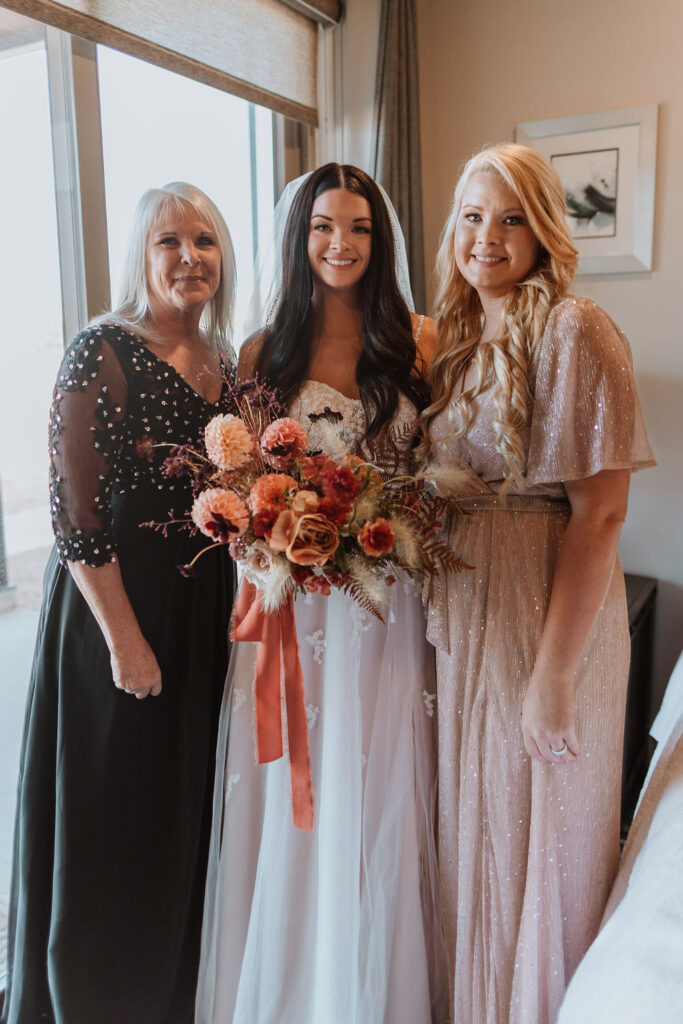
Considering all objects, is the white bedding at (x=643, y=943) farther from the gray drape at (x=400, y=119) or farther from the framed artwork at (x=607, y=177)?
the gray drape at (x=400, y=119)

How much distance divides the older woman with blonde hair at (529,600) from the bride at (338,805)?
4.3 inches

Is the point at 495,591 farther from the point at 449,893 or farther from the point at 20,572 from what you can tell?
the point at 20,572

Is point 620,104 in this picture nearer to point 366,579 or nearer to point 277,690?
point 366,579

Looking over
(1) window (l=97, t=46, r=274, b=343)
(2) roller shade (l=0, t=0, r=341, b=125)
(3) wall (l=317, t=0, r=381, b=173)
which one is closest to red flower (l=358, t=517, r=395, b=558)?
(1) window (l=97, t=46, r=274, b=343)

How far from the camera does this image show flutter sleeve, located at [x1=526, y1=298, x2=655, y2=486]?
140 centimetres

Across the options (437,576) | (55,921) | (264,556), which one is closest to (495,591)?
(437,576)

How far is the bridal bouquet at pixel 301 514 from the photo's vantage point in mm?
1326

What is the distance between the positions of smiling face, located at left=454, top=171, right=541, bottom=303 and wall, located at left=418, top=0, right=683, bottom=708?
52.7 inches

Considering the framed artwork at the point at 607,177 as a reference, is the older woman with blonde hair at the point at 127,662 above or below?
below

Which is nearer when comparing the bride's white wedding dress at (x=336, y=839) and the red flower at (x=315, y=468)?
the red flower at (x=315, y=468)

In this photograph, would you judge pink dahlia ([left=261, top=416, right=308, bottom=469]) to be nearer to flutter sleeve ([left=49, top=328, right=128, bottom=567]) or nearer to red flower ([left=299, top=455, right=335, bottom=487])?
red flower ([left=299, top=455, right=335, bottom=487])

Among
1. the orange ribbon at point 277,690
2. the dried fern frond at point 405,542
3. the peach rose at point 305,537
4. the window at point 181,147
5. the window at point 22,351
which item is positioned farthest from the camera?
the window at point 181,147

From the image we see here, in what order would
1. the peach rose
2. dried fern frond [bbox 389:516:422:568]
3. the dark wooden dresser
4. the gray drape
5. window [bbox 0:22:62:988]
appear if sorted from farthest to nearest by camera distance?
the gray drape
the dark wooden dresser
window [bbox 0:22:62:988]
dried fern frond [bbox 389:516:422:568]
the peach rose

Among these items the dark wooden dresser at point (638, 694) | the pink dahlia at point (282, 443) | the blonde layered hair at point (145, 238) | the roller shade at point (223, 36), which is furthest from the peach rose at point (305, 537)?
the dark wooden dresser at point (638, 694)
